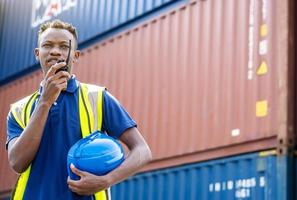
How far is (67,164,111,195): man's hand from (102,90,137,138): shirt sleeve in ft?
1.02

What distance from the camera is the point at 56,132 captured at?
2453 mm

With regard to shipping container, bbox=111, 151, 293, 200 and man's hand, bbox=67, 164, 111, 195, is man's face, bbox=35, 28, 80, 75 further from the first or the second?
shipping container, bbox=111, 151, 293, 200

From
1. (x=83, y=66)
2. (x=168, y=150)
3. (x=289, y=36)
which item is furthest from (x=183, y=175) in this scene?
(x=83, y=66)

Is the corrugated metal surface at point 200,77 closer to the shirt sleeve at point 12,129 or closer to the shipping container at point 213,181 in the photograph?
the shipping container at point 213,181

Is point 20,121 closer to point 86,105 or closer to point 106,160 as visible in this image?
point 86,105

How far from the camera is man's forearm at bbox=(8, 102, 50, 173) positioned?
7.65 feet

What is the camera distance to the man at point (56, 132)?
233 cm

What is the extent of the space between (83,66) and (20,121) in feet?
29.0

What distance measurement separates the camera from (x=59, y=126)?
97.1 inches

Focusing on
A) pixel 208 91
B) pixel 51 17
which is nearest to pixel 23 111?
pixel 208 91

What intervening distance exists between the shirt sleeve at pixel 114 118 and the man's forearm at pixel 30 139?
0.30 m

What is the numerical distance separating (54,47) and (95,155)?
488mm

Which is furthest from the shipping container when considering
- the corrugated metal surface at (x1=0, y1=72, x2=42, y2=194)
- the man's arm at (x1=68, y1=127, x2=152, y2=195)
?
the man's arm at (x1=68, y1=127, x2=152, y2=195)

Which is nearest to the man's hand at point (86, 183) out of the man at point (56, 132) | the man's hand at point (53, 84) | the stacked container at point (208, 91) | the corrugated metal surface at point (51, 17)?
the man at point (56, 132)
